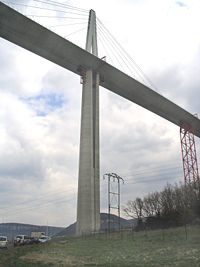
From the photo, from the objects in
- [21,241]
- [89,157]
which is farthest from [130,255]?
[21,241]

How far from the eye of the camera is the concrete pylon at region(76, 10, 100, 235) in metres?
36.8

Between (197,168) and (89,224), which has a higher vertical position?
(197,168)

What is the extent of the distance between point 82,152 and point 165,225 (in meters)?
14.7

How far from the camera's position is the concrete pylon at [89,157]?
3675cm

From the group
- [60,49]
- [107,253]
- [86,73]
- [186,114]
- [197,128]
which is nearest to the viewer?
[107,253]

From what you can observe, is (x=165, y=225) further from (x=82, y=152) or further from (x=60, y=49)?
(x=60, y=49)

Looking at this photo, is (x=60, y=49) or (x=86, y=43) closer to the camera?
(x=60, y=49)

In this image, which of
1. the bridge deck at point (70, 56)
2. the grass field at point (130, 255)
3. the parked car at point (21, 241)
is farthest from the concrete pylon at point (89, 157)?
the grass field at point (130, 255)

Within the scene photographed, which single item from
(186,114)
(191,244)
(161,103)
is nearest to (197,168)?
(186,114)

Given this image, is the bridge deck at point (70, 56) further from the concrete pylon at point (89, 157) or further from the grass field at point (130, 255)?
the grass field at point (130, 255)

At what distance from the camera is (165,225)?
39.1 metres

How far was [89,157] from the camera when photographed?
1513 inches

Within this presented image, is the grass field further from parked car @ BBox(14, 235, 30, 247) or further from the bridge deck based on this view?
the bridge deck

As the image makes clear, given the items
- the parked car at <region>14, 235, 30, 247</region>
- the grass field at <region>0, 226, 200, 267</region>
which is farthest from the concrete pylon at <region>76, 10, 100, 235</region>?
the grass field at <region>0, 226, 200, 267</region>
